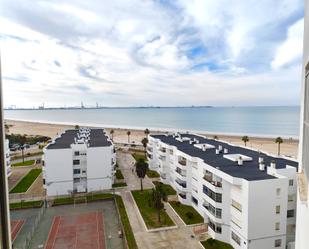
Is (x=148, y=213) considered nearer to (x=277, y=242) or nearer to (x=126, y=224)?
(x=126, y=224)

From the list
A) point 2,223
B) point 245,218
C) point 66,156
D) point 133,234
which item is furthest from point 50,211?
point 2,223

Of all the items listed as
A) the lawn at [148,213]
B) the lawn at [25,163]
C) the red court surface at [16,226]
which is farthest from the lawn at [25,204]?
the lawn at [25,163]

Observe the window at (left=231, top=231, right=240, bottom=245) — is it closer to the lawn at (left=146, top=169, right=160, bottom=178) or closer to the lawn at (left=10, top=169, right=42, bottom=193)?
the lawn at (left=146, top=169, right=160, bottom=178)

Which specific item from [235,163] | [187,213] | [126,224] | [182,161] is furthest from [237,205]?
[182,161]

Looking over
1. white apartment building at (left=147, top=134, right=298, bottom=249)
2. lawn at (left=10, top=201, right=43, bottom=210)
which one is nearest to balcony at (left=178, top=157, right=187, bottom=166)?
white apartment building at (left=147, top=134, right=298, bottom=249)

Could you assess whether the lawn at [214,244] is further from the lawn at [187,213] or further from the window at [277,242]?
the lawn at [187,213]

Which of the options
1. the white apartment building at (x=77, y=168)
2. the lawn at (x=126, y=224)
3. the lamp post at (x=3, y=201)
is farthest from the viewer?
the white apartment building at (x=77, y=168)

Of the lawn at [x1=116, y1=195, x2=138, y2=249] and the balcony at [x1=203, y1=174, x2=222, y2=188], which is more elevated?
the balcony at [x1=203, y1=174, x2=222, y2=188]
